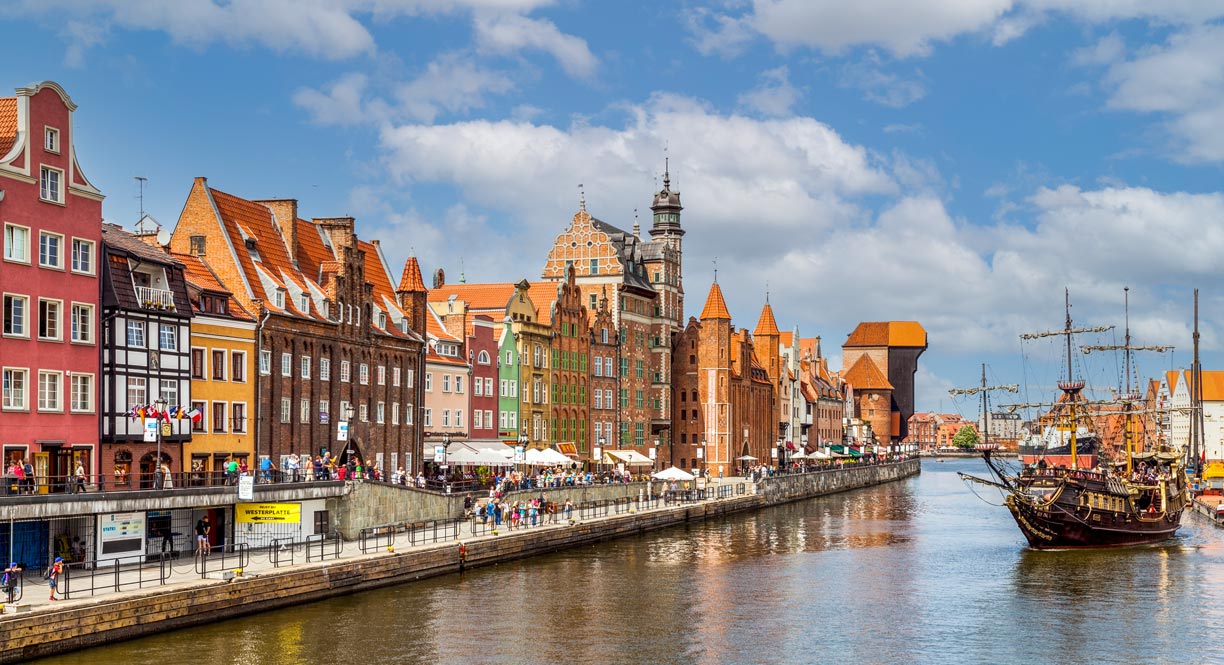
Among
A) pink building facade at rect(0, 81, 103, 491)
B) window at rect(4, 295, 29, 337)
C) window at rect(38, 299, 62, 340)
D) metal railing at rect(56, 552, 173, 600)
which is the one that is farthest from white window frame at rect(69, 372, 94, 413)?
metal railing at rect(56, 552, 173, 600)

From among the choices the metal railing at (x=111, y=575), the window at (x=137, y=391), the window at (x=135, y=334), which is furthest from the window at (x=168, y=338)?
the metal railing at (x=111, y=575)

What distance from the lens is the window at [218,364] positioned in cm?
6500

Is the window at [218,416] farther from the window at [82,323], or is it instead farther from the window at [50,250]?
the window at [50,250]

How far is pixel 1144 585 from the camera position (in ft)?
211

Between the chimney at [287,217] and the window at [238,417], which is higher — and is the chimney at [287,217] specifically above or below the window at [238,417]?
above

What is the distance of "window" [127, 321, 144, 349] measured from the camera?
5641 cm

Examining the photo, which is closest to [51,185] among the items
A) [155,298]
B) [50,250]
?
[50,250]

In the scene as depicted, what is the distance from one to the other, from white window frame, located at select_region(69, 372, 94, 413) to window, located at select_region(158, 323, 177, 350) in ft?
15.0

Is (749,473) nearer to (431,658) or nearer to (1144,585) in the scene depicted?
(1144,585)

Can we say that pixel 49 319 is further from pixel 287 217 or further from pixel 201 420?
pixel 287 217

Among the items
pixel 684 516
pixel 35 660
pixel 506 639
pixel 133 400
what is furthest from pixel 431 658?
pixel 684 516

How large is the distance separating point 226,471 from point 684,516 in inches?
1765

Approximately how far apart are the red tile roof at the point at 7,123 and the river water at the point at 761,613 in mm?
20367

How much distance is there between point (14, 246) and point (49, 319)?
3.26 meters
